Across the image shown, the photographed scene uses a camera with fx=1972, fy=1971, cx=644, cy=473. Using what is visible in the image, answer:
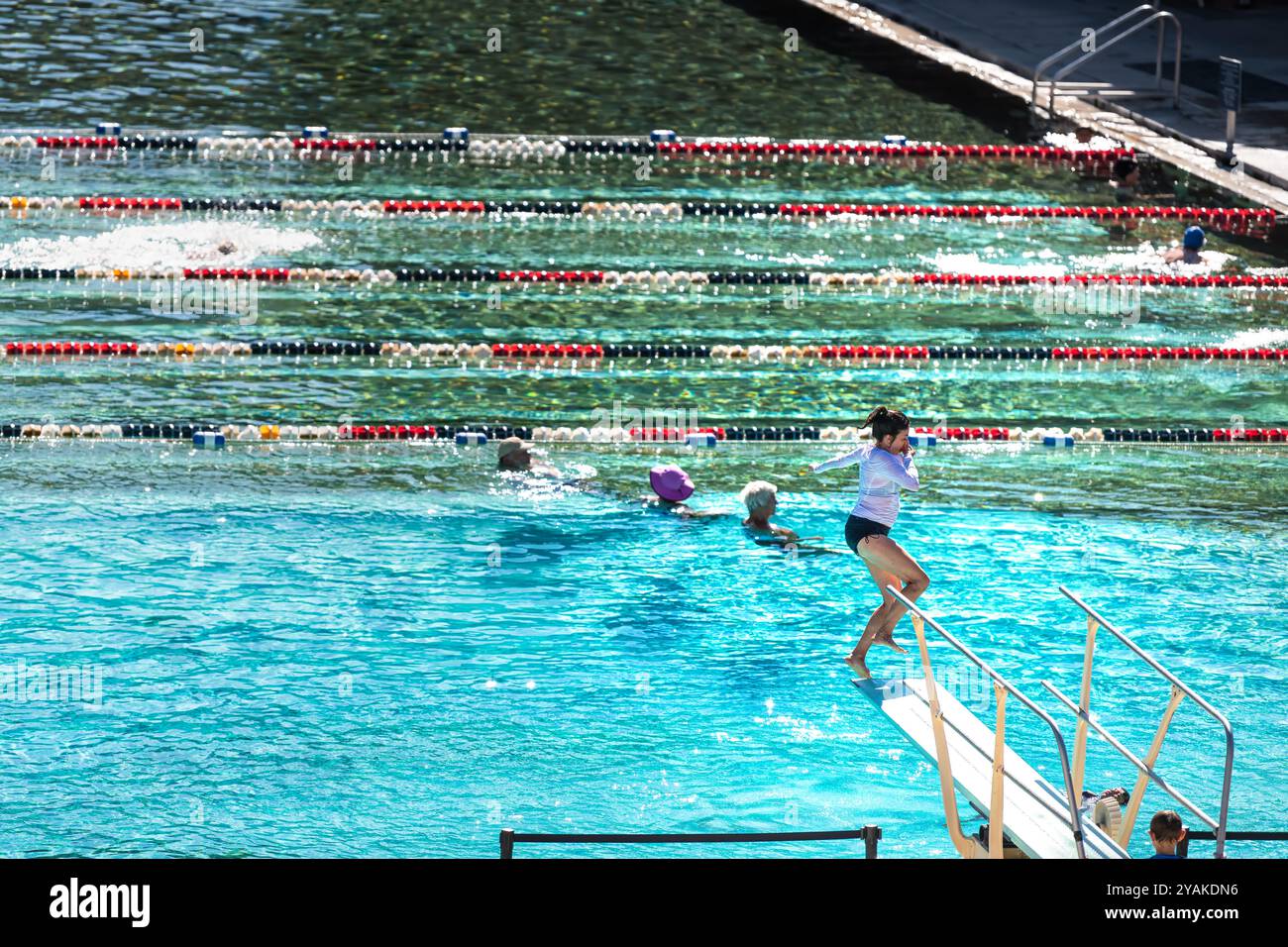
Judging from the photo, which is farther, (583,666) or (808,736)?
(583,666)

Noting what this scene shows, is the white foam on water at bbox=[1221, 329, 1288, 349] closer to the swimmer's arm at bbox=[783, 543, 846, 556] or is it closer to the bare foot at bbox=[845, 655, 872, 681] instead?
the swimmer's arm at bbox=[783, 543, 846, 556]

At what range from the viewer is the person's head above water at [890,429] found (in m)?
9.30

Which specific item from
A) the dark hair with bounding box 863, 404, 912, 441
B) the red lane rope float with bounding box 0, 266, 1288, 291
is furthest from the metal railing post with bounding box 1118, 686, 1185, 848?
the red lane rope float with bounding box 0, 266, 1288, 291

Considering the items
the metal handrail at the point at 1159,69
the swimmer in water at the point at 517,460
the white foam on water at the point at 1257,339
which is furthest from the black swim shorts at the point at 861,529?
the metal handrail at the point at 1159,69

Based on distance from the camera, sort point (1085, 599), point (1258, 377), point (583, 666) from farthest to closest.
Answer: point (1258, 377) < point (1085, 599) < point (583, 666)

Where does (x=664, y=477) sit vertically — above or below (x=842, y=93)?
below

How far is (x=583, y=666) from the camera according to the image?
34.7ft

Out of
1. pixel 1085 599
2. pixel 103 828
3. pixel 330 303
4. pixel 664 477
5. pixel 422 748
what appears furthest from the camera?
pixel 330 303

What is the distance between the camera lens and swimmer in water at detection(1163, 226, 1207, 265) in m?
17.9

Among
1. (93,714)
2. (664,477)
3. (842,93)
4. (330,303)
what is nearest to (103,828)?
(93,714)

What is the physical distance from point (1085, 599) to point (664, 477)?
276 centimetres

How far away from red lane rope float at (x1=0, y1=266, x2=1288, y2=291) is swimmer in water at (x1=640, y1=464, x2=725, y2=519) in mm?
4756

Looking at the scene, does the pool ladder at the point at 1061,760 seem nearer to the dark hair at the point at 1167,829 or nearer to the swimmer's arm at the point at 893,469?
the dark hair at the point at 1167,829
